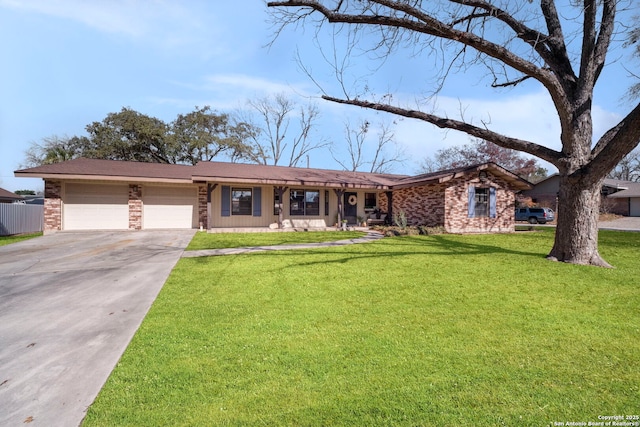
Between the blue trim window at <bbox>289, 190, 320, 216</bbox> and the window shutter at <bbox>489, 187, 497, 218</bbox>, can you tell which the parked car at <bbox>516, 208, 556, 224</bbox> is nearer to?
the window shutter at <bbox>489, 187, 497, 218</bbox>

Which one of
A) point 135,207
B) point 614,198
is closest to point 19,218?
point 135,207

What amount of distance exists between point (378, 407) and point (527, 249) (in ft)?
32.1

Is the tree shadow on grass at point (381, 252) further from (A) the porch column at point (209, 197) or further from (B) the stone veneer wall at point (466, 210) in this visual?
(A) the porch column at point (209, 197)

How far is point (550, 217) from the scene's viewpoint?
24.8m

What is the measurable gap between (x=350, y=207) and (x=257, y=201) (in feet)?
17.2

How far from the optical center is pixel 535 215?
25203mm

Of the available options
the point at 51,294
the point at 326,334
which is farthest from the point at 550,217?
the point at 51,294

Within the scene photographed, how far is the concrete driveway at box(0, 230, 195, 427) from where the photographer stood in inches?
90.4

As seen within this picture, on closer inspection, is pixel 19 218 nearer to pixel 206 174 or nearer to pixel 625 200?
pixel 206 174

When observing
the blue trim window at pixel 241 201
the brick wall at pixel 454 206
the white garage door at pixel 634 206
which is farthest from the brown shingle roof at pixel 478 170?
the white garage door at pixel 634 206

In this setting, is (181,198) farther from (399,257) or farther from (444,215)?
(444,215)

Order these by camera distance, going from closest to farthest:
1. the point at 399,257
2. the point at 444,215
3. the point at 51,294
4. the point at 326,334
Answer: the point at 326,334
the point at 51,294
the point at 399,257
the point at 444,215

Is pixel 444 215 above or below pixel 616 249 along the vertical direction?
above

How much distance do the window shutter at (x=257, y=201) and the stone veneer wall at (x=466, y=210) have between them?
9.00 metres
